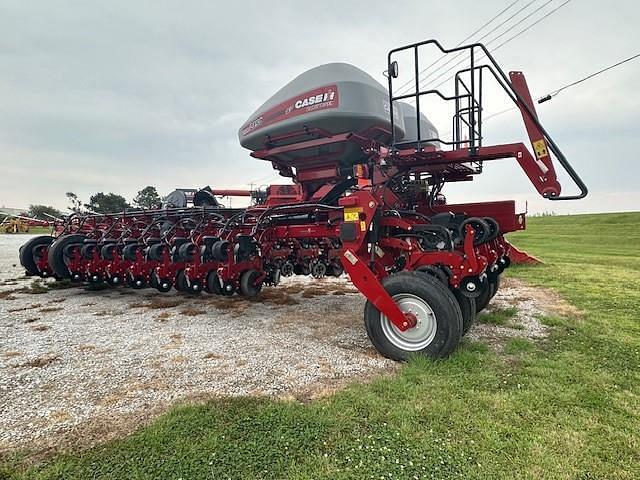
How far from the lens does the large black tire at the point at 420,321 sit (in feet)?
12.8

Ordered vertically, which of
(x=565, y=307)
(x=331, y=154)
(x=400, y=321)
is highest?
(x=331, y=154)

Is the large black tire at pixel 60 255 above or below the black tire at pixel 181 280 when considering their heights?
above

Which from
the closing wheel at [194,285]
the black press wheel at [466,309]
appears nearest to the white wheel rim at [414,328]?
the black press wheel at [466,309]

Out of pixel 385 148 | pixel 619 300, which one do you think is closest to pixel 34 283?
pixel 385 148

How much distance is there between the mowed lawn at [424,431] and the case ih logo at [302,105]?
335 centimetres

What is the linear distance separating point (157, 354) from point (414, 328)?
281cm

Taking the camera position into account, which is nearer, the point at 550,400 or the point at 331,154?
the point at 550,400

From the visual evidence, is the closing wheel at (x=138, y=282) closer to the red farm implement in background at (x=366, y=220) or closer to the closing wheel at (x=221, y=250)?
the red farm implement in background at (x=366, y=220)

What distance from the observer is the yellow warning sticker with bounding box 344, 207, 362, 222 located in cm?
447

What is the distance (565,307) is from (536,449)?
16.4 ft

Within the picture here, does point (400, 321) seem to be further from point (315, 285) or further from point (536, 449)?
point (315, 285)

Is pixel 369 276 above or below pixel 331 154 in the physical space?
below

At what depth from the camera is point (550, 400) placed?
10.3ft

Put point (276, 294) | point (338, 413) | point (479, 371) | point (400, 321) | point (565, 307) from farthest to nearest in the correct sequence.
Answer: point (276, 294)
point (565, 307)
point (400, 321)
point (479, 371)
point (338, 413)
